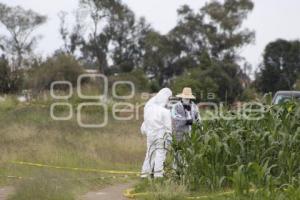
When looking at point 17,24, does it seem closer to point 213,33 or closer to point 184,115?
Answer: point 213,33

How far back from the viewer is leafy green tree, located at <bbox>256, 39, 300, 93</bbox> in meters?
59.0

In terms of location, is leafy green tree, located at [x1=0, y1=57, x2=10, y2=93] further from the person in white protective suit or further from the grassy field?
the person in white protective suit

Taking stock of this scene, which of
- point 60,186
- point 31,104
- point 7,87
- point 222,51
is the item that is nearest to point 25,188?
point 60,186

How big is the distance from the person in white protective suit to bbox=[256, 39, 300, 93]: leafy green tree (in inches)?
1904

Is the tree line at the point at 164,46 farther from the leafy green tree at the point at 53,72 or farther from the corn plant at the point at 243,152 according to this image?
the corn plant at the point at 243,152

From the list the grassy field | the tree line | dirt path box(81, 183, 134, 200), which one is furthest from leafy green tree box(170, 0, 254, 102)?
dirt path box(81, 183, 134, 200)

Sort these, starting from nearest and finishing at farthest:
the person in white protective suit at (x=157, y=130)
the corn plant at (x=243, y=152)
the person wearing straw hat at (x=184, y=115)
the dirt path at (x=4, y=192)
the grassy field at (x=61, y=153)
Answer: the corn plant at (x=243, y=152), the grassy field at (x=61, y=153), the dirt path at (x=4, y=192), the person in white protective suit at (x=157, y=130), the person wearing straw hat at (x=184, y=115)

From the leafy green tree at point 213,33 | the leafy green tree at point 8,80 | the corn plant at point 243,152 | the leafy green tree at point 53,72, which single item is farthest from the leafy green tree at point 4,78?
the corn plant at point 243,152

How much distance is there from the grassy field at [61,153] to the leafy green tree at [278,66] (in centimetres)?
3710

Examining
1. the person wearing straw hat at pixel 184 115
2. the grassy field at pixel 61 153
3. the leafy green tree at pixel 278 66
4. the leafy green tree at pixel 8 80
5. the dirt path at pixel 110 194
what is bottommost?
the dirt path at pixel 110 194

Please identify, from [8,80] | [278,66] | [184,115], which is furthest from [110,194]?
[278,66]

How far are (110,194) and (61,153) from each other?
4.38m

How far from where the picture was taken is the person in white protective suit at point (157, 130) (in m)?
11.0

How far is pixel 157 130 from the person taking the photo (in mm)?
11164
